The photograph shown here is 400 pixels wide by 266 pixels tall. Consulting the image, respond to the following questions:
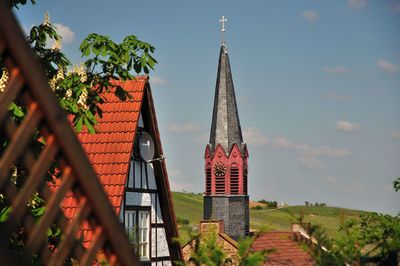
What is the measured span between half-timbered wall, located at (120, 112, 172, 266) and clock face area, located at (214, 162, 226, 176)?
3116 cm

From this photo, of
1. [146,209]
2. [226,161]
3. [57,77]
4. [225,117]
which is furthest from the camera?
[225,117]

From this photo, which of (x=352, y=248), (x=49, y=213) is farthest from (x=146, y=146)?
(x=49, y=213)

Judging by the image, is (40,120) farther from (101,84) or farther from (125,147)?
(125,147)

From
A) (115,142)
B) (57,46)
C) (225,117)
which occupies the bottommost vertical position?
(57,46)

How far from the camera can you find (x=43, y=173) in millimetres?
1972

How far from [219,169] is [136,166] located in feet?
108

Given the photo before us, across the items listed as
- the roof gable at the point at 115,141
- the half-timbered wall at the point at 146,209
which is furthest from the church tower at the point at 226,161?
the roof gable at the point at 115,141

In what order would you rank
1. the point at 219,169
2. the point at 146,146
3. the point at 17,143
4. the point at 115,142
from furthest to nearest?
the point at 219,169 → the point at 146,146 → the point at 115,142 → the point at 17,143

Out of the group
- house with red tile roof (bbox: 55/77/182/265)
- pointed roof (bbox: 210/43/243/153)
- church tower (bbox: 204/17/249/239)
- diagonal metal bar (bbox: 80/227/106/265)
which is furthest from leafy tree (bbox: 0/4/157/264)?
pointed roof (bbox: 210/43/243/153)

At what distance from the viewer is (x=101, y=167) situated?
16.8m

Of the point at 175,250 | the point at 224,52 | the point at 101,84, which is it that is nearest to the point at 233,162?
the point at 224,52

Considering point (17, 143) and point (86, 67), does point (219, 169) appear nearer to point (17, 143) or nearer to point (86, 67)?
point (86, 67)

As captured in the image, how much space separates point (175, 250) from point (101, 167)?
3907 mm

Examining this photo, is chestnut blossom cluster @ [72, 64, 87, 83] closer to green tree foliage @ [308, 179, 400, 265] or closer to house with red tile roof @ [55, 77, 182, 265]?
house with red tile roof @ [55, 77, 182, 265]
